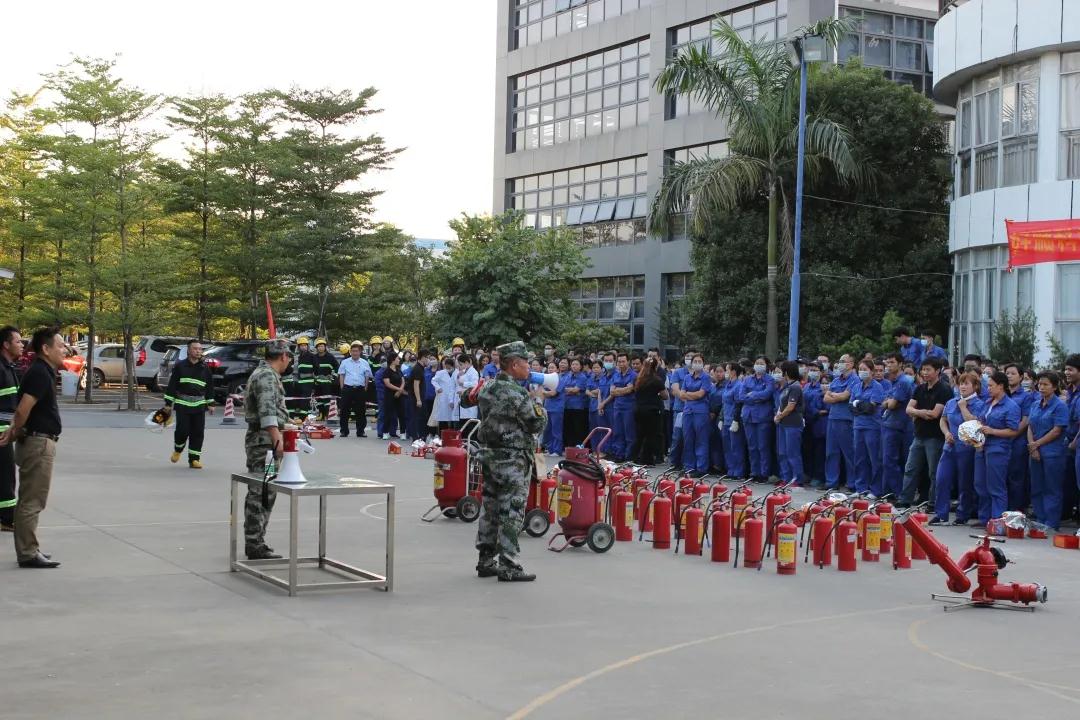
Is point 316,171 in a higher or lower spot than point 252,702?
higher

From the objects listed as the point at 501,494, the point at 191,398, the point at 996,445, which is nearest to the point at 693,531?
the point at 501,494

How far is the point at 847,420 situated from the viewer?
1859 cm

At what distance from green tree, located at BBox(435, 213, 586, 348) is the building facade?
24.0 ft

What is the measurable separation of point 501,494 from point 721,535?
2.44 meters

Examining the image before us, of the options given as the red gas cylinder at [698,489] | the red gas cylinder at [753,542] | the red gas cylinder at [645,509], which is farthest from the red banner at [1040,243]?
the red gas cylinder at [753,542]

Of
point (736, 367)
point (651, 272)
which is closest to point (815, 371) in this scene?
point (736, 367)

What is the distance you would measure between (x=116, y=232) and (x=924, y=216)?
939 inches

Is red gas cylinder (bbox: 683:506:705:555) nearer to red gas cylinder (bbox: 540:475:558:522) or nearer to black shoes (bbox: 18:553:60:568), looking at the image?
red gas cylinder (bbox: 540:475:558:522)

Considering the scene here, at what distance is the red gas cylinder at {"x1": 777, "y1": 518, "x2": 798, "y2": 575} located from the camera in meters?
11.2

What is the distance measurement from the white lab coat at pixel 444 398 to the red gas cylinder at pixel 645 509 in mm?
11177

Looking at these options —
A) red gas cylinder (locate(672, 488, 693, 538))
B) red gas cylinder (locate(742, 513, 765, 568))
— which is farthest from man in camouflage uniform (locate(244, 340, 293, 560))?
red gas cylinder (locate(742, 513, 765, 568))

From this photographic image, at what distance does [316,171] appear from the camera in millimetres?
46406

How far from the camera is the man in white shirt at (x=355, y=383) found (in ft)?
89.9

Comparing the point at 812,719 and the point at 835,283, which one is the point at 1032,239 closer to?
the point at 835,283
